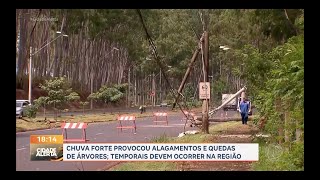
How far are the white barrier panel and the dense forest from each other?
1146 mm

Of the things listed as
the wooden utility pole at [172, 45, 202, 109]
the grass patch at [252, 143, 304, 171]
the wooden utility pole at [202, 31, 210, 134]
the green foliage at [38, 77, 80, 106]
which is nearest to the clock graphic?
the green foliage at [38, 77, 80, 106]

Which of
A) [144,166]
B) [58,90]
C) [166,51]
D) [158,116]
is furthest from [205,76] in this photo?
[144,166]

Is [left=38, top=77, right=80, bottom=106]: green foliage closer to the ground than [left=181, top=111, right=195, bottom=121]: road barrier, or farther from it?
farther from it

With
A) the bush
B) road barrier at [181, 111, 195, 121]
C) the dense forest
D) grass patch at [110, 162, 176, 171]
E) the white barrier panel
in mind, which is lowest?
grass patch at [110, 162, 176, 171]

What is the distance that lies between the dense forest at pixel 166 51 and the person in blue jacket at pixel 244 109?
1.32 m

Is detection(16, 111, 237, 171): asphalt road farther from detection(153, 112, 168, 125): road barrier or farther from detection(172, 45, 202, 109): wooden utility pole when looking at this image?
detection(172, 45, 202, 109): wooden utility pole

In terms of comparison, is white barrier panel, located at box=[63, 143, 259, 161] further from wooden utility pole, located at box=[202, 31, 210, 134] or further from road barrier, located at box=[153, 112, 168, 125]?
wooden utility pole, located at box=[202, 31, 210, 134]

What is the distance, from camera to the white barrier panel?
8.51 meters

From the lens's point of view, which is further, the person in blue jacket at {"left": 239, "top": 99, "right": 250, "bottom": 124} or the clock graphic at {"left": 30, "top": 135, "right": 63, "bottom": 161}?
the person in blue jacket at {"left": 239, "top": 99, "right": 250, "bottom": 124}

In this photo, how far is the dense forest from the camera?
9.15 m

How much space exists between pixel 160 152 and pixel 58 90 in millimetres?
3137

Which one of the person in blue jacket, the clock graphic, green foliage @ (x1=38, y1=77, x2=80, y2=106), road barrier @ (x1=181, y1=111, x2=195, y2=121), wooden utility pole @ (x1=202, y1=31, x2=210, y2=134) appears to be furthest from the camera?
the person in blue jacket

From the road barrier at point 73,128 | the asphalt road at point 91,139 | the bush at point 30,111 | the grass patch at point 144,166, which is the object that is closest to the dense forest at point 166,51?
A: the bush at point 30,111

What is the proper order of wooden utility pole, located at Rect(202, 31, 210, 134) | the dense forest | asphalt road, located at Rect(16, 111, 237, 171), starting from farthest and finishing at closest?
wooden utility pole, located at Rect(202, 31, 210, 134), the dense forest, asphalt road, located at Rect(16, 111, 237, 171)
